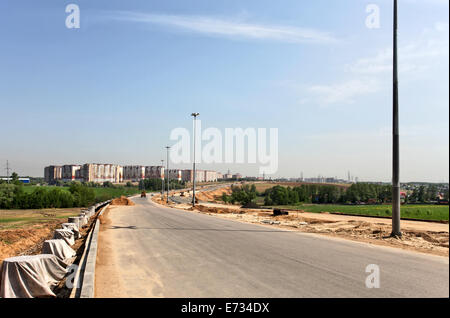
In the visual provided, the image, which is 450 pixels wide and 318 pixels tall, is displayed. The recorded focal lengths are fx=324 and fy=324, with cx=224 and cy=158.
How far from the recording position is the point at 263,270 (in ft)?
28.4

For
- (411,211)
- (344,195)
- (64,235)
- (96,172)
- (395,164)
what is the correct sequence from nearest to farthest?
(395,164) < (64,235) < (411,211) < (344,195) < (96,172)

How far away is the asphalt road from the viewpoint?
6887mm

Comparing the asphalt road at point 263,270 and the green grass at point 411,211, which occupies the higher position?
the asphalt road at point 263,270

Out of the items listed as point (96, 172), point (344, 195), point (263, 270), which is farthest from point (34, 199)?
point (96, 172)

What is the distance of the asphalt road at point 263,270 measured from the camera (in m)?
6.89

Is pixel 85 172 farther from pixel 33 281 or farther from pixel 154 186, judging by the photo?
pixel 33 281

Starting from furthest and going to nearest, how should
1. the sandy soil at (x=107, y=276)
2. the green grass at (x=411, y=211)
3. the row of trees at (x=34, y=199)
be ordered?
the row of trees at (x=34, y=199) < the green grass at (x=411, y=211) < the sandy soil at (x=107, y=276)

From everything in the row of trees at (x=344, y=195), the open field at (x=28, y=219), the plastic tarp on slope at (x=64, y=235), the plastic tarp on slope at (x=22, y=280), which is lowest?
the row of trees at (x=344, y=195)

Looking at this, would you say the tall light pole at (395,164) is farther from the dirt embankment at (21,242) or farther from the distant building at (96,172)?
the distant building at (96,172)

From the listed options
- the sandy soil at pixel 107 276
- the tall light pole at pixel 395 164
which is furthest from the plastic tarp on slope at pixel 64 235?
the tall light pole at pixel 395 164

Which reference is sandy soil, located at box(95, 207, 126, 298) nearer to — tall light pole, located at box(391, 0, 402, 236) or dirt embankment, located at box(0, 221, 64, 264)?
dirt embankment, located at box(0, 221, 64, 264)

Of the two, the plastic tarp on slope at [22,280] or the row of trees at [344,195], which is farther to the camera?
the row of trees at [344,195]

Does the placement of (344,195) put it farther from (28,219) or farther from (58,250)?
(58,250)

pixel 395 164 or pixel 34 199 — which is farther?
pixel 34 199
